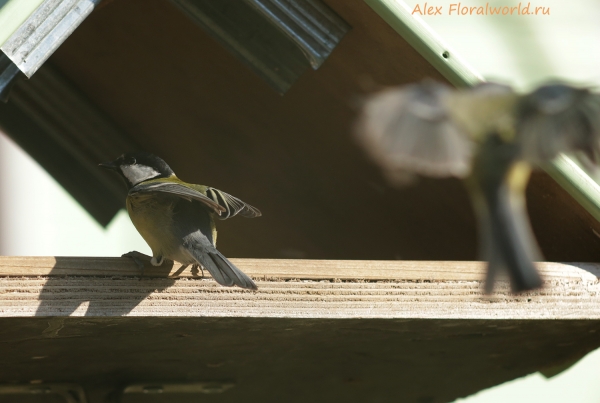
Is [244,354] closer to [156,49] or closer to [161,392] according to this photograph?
[161,392]

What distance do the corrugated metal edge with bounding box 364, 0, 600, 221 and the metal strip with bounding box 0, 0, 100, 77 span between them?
50 centimetres

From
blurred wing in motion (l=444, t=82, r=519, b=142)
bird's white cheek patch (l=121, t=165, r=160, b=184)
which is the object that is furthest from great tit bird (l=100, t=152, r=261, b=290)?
blurred wing in motion (l=444, t=82, r=519, b=142)

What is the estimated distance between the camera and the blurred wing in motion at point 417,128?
0.95m

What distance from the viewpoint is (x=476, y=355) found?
1.41 metres

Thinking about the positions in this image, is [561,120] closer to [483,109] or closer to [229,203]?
[483,109]

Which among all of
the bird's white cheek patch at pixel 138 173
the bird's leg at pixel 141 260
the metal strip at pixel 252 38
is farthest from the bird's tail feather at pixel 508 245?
the bird's white cheek patch at pixel 138 173

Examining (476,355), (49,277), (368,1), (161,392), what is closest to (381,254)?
(476,355)

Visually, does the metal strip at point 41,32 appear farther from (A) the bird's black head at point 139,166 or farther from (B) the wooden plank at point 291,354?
(A) the bird's black head at point 139,166

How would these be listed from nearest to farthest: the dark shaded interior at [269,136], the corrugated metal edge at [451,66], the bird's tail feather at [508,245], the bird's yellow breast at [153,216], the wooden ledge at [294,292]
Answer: the bird's tail feather at [508,245] → the wooden ledge at [294,292] → the corrugated metal edge at [451,66] → the bird's yellow breast at [153,216] → the dark shaded interior at [269,136]

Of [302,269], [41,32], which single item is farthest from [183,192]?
[41,32]

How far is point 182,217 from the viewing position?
4.67ft

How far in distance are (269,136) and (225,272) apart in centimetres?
73

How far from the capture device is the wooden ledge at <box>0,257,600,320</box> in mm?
1091

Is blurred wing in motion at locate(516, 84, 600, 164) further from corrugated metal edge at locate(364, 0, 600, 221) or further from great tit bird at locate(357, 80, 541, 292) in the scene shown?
corrugated metal edge at locate(364, 0, 600, 221)
